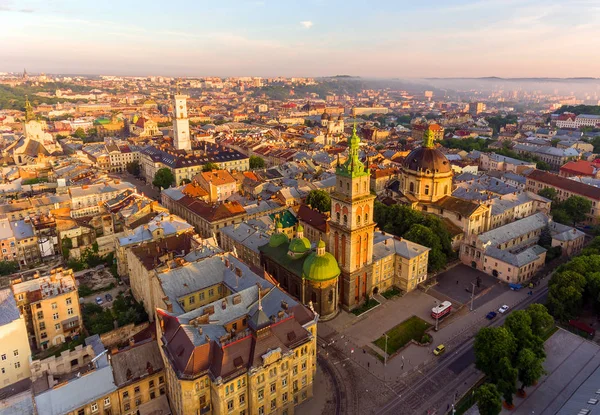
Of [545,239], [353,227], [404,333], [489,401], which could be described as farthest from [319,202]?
[489,401]

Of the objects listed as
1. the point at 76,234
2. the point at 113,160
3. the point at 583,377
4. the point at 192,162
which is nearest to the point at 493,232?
the point at 583,377

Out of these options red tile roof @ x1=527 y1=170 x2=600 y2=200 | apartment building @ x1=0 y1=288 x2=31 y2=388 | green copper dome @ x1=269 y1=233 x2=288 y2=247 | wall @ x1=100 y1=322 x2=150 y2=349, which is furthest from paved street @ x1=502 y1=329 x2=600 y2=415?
red tile roof @ x1=527 y1=170 x2=600 y2=200

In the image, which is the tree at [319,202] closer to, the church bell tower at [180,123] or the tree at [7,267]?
the tree at [7,267]

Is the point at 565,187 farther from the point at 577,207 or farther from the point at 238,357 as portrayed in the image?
the point at 238,357

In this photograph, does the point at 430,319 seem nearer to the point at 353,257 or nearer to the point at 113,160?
the point at 353,257

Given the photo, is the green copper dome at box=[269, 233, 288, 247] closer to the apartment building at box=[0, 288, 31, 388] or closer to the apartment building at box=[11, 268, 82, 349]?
the apartment building at box=[11, 268, 82, 349]

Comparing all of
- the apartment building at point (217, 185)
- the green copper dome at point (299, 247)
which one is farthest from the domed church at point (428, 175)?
the apartment building at point (217, 185)
